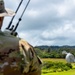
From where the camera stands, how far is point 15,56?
465 cm

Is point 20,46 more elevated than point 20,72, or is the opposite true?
point 20,46

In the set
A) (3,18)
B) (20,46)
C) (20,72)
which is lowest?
(20,72)

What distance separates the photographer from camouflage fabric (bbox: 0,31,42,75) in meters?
4.58

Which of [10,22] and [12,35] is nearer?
[12,35]

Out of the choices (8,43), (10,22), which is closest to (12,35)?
(8,43)

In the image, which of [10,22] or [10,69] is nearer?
[10,69]

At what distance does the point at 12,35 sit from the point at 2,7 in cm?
37

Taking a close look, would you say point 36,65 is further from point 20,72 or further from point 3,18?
point 3,18

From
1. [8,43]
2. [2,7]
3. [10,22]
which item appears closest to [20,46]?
[8,43]

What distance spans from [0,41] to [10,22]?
1239 millimetres

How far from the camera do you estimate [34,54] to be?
4.68 metres

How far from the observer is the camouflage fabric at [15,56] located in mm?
4578

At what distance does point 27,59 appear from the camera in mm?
4625

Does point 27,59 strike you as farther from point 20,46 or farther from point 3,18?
point 3,18
